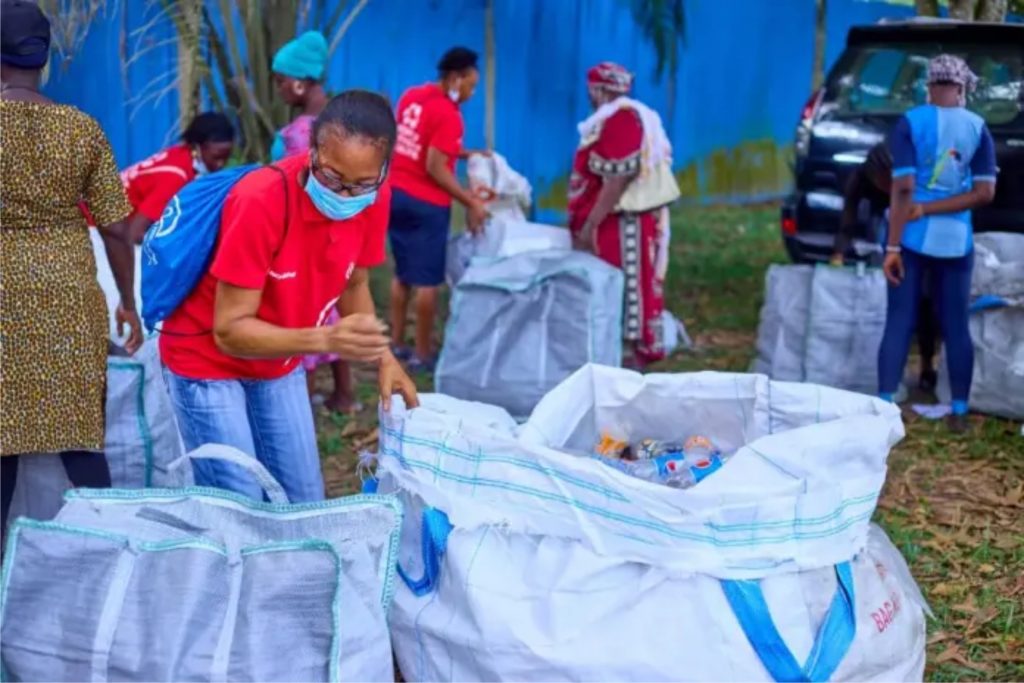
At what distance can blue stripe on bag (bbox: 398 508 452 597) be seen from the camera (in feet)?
11.0

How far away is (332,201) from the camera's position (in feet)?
Answer: 10.5

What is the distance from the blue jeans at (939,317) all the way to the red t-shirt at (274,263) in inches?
120

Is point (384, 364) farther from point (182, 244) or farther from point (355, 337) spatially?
point (182, 244)

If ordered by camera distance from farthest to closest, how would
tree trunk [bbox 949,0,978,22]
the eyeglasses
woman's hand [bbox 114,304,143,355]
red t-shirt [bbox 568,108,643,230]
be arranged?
tree trunk [bbox 949,0,978,22]
red t-shirt [bbox 568,108,643,230]
woman's hand [bbox 114,304,143,355]
the eyeglasses

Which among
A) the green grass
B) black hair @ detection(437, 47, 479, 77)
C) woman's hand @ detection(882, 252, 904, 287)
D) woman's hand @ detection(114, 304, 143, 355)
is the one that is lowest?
the green grass

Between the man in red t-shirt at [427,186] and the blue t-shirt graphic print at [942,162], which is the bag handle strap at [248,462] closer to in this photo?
the blue t-shirt graphic print at [942,162]

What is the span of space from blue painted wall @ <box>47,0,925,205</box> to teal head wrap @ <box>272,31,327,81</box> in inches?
46.0

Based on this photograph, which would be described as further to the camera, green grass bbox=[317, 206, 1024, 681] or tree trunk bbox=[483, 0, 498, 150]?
tree trunk bbox=[483, 0, 498, 150]

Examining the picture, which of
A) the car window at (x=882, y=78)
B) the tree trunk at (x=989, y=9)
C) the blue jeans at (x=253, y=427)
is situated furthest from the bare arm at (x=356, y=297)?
the tree trunk at (x=989, y=9)

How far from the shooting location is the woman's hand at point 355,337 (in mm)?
3068

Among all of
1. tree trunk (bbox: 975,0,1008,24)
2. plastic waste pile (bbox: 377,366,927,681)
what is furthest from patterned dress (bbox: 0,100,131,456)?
tree trunk (bbox: 975,0,1008,24)

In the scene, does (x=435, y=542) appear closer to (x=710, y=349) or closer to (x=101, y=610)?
(x=101, y=610)

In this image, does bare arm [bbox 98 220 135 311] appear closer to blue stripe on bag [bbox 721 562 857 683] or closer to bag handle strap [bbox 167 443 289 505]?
bag handle strap [bbox 167 443 289 505]

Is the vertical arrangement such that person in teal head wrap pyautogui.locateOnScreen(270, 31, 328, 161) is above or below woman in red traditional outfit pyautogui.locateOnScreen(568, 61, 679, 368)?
above
